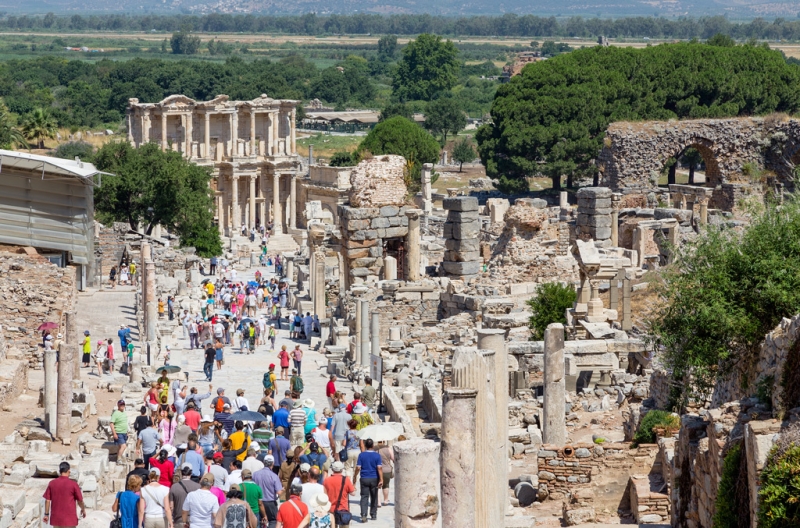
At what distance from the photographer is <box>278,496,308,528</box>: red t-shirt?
1477cm

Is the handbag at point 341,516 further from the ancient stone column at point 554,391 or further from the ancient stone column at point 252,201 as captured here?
the ancient stone column at point 252,201

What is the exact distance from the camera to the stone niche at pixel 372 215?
3219 cm

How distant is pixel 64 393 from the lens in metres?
23.6

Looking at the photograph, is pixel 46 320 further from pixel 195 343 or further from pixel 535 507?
pixel 535 507

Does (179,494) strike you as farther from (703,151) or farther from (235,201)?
(235,201)

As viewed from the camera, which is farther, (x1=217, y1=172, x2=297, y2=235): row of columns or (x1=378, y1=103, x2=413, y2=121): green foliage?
(x1=378, y1=103, x2=413, y2=121): green foliage

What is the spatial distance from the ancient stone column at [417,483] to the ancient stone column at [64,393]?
1199 cm

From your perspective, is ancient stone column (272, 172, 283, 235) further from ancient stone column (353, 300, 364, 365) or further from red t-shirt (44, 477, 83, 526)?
red t-shirt (44, 477, 83, 526)

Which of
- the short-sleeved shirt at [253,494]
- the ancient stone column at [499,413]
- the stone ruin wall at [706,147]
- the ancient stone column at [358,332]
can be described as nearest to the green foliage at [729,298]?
the ancient stone column at [499,413]

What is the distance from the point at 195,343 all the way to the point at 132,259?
17774mm

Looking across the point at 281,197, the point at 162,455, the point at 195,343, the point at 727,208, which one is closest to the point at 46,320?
the point at 195,343

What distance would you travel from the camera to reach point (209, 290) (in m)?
41.7

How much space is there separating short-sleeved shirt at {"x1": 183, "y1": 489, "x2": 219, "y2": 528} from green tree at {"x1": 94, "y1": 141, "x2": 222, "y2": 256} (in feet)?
150

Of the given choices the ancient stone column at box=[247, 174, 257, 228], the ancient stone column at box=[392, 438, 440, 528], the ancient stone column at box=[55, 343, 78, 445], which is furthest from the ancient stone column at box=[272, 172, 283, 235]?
the ancient stone column at box=[392, 438, 440, 528]
